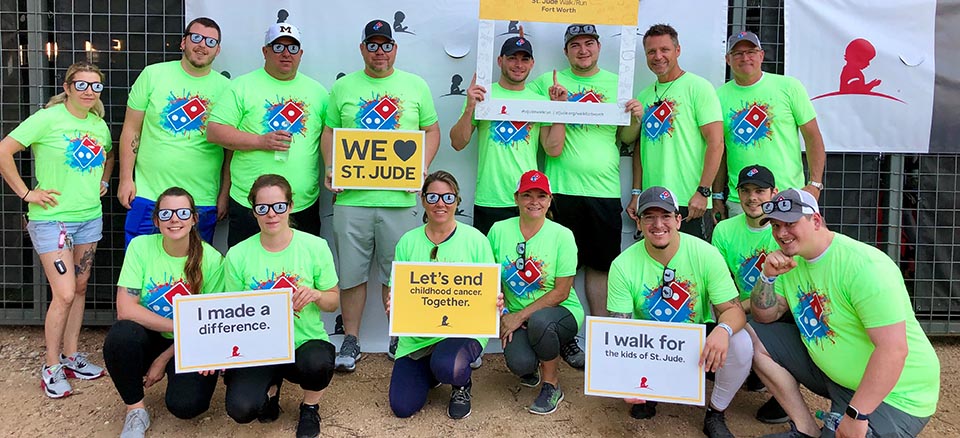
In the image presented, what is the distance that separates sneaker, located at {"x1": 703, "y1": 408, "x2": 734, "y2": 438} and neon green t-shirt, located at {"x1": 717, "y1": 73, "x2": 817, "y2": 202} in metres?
1.40

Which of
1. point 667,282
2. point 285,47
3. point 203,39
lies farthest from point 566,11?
point 203,39

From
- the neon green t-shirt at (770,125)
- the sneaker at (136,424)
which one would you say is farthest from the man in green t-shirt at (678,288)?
the sneaker at (136,424)

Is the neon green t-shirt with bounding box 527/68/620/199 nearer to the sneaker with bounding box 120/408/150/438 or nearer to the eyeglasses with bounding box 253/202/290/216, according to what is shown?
the eyeglasses with bounding box 253/202/290/216

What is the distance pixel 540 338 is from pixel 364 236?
4.56 feet

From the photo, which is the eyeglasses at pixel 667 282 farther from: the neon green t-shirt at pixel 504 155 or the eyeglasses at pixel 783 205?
the neon green t-shirt at pixel 504 155

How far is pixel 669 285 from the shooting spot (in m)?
3.43

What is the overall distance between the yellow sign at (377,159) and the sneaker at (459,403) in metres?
1.28

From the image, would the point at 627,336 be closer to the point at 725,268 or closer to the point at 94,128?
the point at 725,268

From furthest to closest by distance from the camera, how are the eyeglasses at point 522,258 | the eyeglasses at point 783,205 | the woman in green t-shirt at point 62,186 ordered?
the woman in green t-shirt at point 62,186 < the eyeglasses at point 522,258 < the eyeglasses at point 783,205

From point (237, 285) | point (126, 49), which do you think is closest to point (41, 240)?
point (237, 285)

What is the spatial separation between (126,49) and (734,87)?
4.18 metres

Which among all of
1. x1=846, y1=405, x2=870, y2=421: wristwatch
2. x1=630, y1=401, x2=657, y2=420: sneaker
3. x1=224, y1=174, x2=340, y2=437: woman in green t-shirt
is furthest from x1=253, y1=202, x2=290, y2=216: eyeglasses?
x1=846, y1=405, x2=870, y2=421: wristwatch

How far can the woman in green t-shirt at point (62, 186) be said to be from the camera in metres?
3.85

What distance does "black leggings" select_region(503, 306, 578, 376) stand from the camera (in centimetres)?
358
